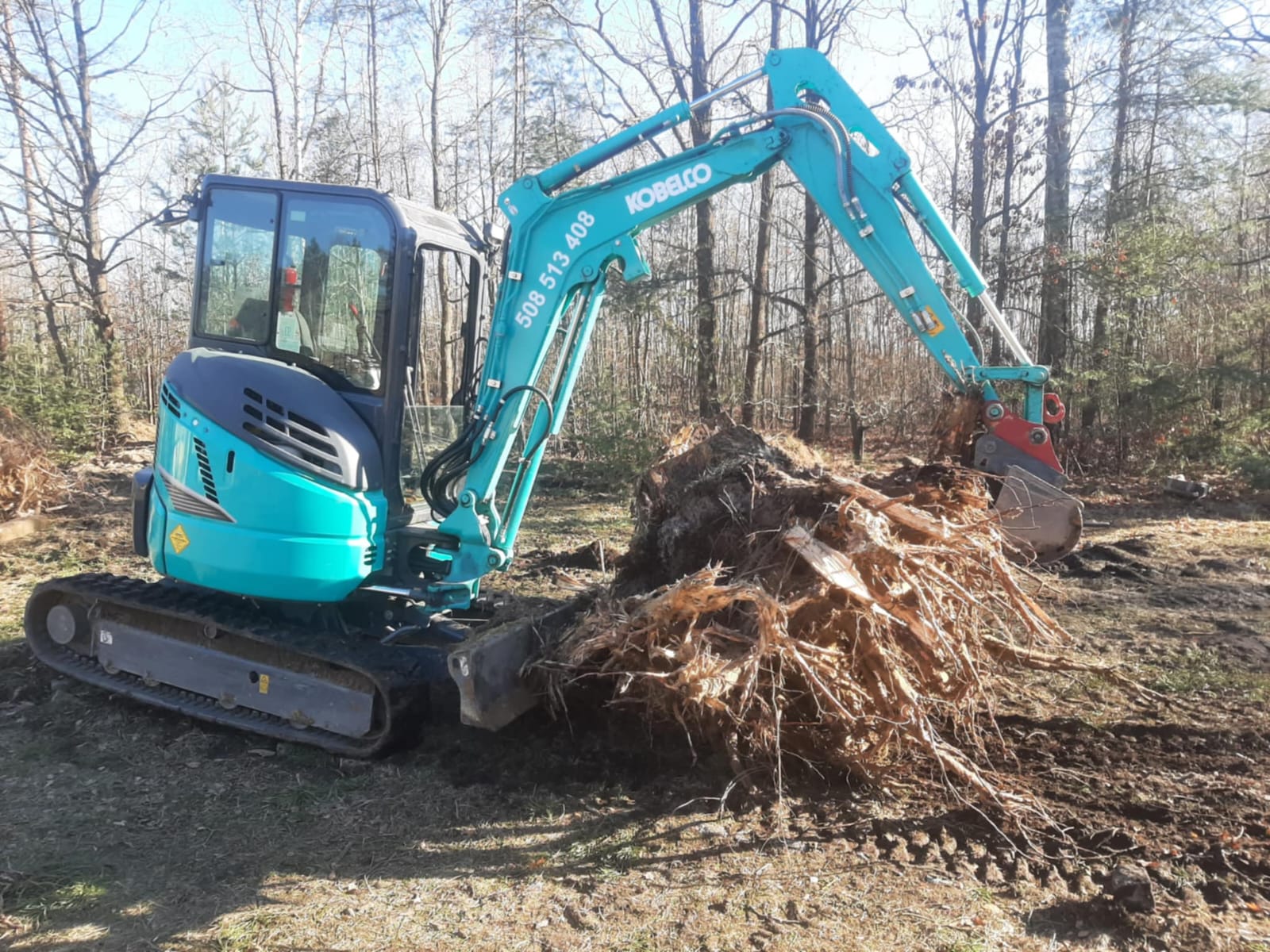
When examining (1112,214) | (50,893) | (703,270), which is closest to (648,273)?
(50,893)

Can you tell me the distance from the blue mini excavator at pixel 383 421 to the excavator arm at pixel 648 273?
0.04 ft

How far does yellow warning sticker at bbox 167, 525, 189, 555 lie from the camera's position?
4.41 metres

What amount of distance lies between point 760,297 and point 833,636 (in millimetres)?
11260

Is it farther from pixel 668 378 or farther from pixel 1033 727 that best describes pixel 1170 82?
pixel 1033 727

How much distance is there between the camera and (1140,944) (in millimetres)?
2715

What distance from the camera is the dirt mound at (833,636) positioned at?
340 centimetres

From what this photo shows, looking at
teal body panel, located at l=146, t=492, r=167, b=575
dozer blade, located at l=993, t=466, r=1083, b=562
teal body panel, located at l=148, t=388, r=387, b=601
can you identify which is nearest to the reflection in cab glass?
teal body panel, located at l=148, t=388, r=387, b=601

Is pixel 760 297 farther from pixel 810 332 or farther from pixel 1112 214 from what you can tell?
pixel 1112 214

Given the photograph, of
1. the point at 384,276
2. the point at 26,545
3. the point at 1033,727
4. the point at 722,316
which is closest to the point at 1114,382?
the point at 722,316

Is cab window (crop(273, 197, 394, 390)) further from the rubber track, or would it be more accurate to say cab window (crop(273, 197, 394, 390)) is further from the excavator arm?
the rubber track

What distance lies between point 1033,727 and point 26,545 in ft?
30.1

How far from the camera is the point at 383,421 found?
14.8ft

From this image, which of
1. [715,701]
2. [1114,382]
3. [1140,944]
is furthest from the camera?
[1114,382]

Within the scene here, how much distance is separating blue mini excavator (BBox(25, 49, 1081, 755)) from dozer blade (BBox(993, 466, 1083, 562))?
0.5 inches
